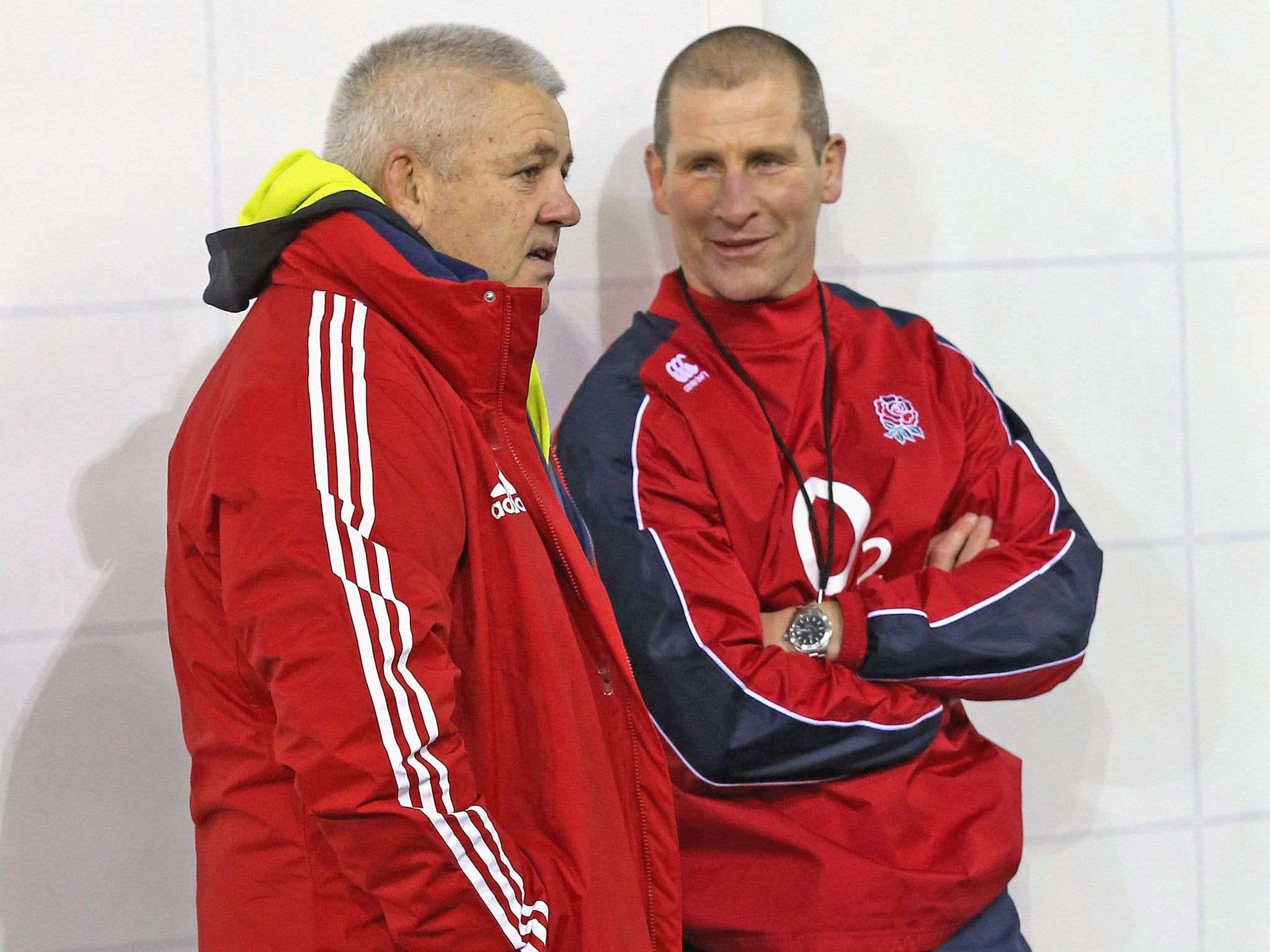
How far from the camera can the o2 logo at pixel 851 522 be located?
1.95 meters

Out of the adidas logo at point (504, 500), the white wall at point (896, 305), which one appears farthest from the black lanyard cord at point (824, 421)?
the adidas logo at point (504, 500)

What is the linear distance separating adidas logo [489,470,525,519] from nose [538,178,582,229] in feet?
1.10

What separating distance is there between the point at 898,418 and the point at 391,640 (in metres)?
1.01

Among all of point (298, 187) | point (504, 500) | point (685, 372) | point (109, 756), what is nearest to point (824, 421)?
point (685, 372)

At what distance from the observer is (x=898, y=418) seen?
6.64ft

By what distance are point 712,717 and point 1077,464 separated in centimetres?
110

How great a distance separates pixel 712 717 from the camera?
1.81 meters

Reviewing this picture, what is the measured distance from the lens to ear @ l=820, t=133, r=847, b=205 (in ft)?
7.00

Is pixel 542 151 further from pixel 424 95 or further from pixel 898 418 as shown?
pixel 898 418

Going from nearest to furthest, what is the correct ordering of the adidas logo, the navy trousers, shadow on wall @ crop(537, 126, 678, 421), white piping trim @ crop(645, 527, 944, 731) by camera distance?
the adidas logo → white piping trim @ crop(645, 527, 944, 731) → the navy trousers → shadow on wall @ crop(537, 126, 678, 421)

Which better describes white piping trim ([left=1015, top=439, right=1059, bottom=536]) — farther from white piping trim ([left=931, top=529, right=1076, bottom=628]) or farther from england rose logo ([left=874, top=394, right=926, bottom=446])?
england rose logo ([left=874, top=394, right=926, bottom=446])

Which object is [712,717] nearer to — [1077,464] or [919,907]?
[919,907]

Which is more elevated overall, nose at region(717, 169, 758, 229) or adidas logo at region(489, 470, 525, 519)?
nose at region(717, 169, 758, 229)

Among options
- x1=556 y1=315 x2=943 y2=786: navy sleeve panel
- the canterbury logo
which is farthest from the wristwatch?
the canterbury logo
